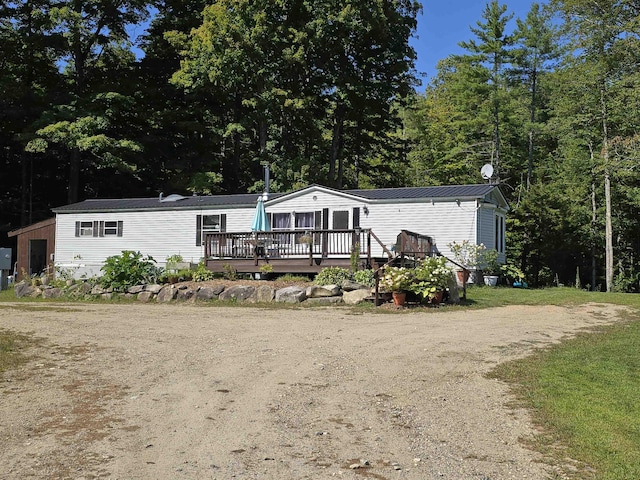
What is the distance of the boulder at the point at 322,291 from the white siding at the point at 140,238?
7.69 meters

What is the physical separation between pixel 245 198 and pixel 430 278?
11.3 meters

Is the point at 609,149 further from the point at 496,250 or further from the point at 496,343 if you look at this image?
the point at 496,343

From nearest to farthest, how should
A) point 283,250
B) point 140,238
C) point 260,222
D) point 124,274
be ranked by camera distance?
point 124,274 < point 283,250 < point 260,222 < point 140,238

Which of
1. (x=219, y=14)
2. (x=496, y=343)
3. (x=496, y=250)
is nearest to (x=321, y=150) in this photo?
(x=219, y=14)

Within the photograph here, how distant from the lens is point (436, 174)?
3434 centimetres

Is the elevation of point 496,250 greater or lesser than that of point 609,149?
lesser

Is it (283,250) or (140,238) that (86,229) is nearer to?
(140,238)

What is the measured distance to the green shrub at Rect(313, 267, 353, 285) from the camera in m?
15.4

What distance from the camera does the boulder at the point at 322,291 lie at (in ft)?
47.5

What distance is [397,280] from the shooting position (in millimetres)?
13141

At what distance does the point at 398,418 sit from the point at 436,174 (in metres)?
30.4

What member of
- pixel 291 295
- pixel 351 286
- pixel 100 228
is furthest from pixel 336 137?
pixel 291 295

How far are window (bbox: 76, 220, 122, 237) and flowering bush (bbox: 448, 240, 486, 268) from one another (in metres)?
13.6

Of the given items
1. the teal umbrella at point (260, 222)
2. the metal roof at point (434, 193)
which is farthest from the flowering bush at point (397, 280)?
the metal roof at point (434, 193)
